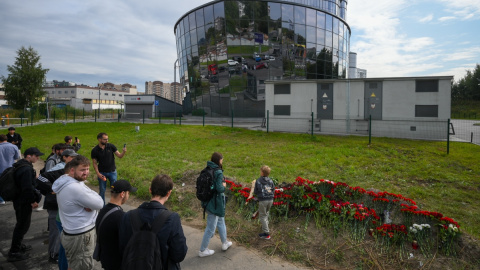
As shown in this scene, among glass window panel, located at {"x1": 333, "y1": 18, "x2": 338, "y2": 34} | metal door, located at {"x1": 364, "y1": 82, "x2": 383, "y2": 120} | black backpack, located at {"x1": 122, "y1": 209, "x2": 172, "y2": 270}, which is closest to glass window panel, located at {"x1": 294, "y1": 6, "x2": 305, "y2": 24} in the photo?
glass window panel, located at {"x1": 333, "y1": 18, "x2": 338, "y2": 34}

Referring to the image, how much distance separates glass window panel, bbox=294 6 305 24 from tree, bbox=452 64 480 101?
57277 mm

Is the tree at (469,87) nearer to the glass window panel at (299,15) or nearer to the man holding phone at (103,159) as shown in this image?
the glass window panel at (299,15)

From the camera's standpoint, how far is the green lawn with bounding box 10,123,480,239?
7.87 meters

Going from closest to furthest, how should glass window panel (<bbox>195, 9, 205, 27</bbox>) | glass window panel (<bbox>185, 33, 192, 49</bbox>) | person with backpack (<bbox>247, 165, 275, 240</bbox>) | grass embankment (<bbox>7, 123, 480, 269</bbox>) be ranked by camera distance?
person with backpack (<bbox>247, 165, 275, 240</bbox>) < grass embankment (<bbox>7, 123, 480, 269</bbox>) < glass window panel (<bbox>195, 9, 205, 27</bbox>) < glass window panel (<bbox>185, 33, 192, 49</bbox>)

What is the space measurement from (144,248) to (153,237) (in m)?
0.11

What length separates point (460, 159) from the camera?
462 inches

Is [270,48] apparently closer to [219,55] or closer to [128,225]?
[219,55]

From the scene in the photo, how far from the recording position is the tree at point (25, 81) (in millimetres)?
30547

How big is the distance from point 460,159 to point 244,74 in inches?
977

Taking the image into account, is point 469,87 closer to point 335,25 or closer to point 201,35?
point 335,25

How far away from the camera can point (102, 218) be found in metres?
2.85

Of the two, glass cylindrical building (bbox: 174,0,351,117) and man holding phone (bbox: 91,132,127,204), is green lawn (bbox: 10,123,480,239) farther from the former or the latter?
glass cylindrical building (bbox: 174,0,351,117)

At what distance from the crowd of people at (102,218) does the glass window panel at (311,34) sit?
32.8 meters

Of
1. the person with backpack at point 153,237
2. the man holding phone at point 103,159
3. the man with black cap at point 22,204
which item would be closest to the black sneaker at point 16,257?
the man with black cap at point 22,204
